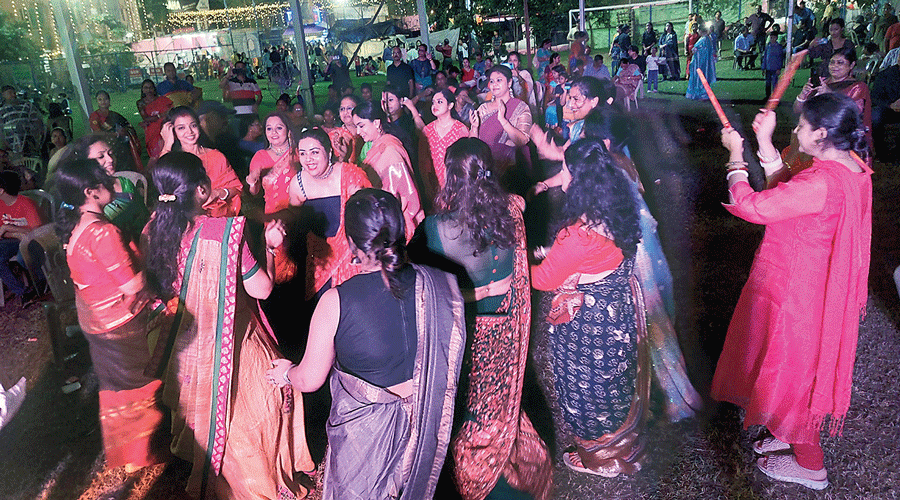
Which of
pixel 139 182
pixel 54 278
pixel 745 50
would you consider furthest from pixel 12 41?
pixel 745 50

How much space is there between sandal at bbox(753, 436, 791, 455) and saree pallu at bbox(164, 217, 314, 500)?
2.17 m

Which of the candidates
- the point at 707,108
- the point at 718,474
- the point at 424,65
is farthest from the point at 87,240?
the point at 707,108

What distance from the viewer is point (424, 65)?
10.7 meters

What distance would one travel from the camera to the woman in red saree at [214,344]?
2.49 meters

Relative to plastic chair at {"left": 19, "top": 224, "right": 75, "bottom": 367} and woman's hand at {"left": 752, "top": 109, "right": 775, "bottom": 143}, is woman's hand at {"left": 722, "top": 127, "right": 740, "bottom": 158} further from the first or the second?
plastic chair at {"left": 19, "top": 224, "right": 75, "bottom": 367}

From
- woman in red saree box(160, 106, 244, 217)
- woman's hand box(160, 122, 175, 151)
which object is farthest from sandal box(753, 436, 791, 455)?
woman's hand box(160, 122, 175, 151)

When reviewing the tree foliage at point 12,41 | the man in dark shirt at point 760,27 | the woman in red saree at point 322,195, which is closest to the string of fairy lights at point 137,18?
the tree foliage at point 12,41

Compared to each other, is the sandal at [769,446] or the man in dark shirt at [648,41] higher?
the man in dark shirt at [648,41]

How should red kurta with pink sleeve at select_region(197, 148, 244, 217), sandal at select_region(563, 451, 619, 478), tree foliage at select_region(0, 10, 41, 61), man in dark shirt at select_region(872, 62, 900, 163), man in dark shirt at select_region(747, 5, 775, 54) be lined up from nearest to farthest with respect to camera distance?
1. sandal at select_region(563, 451, 619, 478)
2. red kurta with pink sleeve at select_region(197, 148, 244, 217)
3. man in dark shirt at select_region(872, 62, 900, 163)
4. man in dark shirt at select_region(747, 5, 775, 54)
5. tree foliage at select_region(0, 10, 41, 61)

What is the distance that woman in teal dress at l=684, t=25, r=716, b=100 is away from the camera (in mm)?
13602

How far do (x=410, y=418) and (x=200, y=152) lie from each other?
116 inches

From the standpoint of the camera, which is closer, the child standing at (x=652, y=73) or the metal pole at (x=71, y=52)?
the metal pole at (x=71, y=52)


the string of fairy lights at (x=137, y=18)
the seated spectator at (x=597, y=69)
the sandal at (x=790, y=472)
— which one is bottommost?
the sandal at (x=790, y=472)

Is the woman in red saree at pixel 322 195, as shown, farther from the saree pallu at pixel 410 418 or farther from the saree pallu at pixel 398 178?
the saree pallu at pixel 410 418
